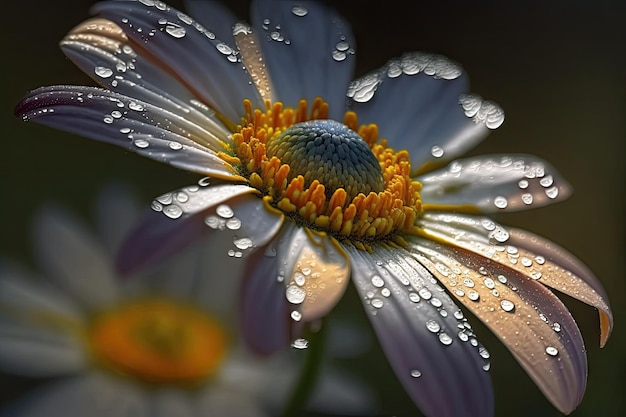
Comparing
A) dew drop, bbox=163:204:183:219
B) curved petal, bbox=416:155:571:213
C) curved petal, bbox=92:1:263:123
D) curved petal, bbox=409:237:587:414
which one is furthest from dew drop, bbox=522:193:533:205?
dew drop, bbox=163:204:183:219

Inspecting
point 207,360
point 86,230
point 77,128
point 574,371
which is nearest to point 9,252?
point 86,230

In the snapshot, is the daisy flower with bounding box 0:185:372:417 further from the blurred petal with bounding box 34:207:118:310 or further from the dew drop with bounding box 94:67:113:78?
the dew drop with bounding box 94:67:113:78

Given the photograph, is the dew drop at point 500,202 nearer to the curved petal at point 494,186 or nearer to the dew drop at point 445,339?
the curved petal at point 494,186

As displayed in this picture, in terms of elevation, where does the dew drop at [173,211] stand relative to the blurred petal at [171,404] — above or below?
above

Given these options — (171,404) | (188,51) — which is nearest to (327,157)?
(188,51)

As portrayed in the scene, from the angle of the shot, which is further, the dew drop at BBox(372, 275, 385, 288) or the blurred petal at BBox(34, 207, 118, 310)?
the blurred petal at BBox(34, 207, 118, 310)

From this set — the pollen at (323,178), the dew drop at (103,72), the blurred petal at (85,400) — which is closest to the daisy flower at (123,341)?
the blurred petal at (85,400)

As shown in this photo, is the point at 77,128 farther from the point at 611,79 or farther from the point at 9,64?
the point at 611,79

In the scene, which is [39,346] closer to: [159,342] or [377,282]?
[159,342]
